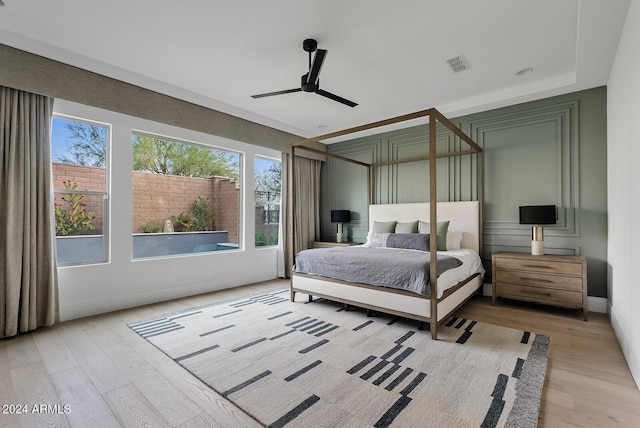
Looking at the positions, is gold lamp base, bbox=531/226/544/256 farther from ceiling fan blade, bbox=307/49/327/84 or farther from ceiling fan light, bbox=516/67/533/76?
ceiling fan blade, bbox=307/49/327/84

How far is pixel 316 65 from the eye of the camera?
2672 mm

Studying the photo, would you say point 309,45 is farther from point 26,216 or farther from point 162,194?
point 26,216

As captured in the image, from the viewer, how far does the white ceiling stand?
2.34 metres

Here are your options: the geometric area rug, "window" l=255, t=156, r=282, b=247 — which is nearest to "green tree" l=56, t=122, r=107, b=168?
the geometric area rug

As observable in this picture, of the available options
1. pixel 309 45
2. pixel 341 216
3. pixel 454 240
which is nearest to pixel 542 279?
pixel 454 240

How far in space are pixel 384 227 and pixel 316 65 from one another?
9.04ft

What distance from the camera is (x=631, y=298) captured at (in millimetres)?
2170

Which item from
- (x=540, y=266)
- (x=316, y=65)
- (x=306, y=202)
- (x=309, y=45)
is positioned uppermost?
(x=309, y=45)

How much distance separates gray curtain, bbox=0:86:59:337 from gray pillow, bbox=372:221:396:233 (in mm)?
4028

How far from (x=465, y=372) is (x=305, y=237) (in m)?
4.01

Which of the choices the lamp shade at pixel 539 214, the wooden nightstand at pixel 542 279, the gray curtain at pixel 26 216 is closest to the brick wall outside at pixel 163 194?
the gray curtain at pixel 26 216

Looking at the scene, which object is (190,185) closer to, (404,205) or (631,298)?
(404,205)

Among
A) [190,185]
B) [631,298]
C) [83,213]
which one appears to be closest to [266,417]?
[631,298]

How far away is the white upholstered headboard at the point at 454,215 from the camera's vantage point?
4219 millimetres
